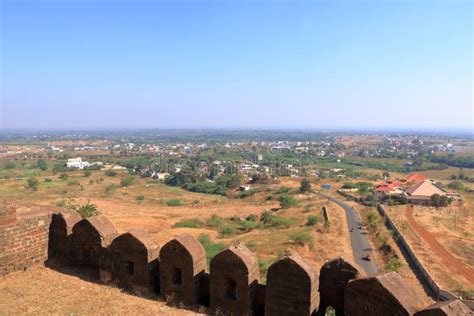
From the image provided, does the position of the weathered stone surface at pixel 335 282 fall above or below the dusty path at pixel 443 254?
above

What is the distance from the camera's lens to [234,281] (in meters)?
7.41

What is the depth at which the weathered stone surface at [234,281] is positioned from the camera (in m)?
7.17

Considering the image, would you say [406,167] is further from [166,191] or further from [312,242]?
[312,242]

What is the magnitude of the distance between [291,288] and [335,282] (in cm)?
84

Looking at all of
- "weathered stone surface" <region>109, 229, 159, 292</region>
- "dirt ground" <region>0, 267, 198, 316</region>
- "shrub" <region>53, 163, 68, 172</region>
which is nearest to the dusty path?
"weathered stone surface" <region>109, 229, 159, 292</region>

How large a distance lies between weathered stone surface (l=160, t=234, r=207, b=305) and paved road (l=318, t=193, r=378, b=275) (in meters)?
11.3

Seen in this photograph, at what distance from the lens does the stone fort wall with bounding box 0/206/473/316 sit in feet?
19.5

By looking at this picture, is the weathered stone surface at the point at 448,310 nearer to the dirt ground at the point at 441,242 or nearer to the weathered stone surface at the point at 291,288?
the weathered stone surface at the point at 291,288

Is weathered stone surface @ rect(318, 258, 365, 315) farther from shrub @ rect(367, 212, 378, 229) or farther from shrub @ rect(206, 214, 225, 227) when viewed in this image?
shrub @ rect(367, 212, 378, 229)

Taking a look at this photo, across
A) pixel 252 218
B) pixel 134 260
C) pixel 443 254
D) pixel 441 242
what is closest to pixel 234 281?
pixel 134 260

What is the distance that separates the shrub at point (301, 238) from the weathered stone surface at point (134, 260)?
17.4 m

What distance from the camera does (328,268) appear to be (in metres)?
6.88

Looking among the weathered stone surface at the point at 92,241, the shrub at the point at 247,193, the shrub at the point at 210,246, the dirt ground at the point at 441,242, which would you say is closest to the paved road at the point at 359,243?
the dirt ground at the point at 441,242

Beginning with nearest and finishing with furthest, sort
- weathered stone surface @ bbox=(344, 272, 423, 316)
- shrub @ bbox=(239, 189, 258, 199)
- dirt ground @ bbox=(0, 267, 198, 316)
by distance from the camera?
weathered stone surface @ bbox=(344, 272, 423, 316), dirt ground @ bbox=(0, 267, 198, 316), shrub @ bbox=(239, 189, 258, 199)
